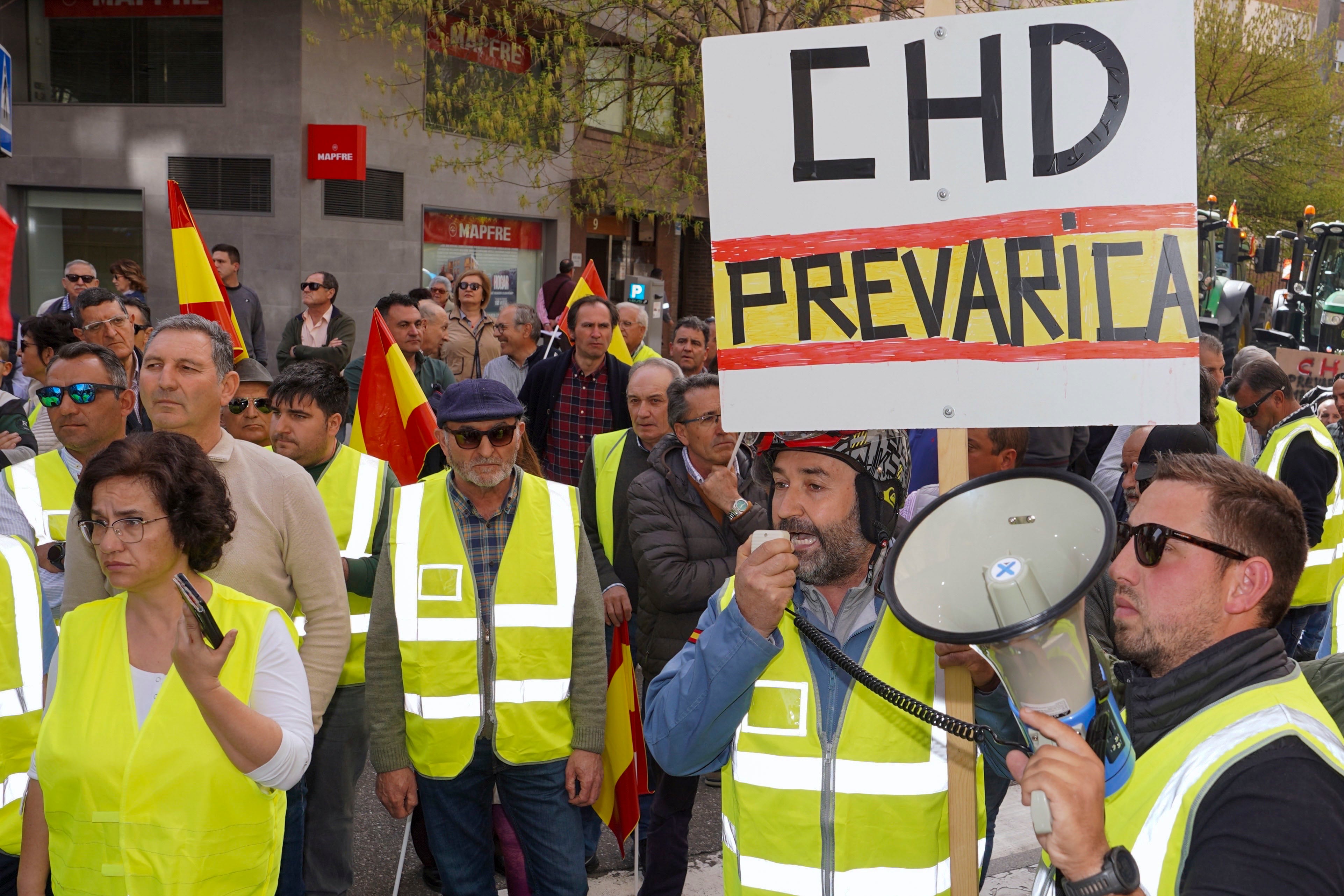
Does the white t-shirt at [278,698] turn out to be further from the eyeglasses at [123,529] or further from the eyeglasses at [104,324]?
the eyeglasses at [104,324]

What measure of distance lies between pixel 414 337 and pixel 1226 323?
12.9 metres

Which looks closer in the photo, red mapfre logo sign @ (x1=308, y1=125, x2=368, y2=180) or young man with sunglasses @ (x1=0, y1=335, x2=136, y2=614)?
young man with sunglasses @ (x1=0, y1=335, x2=136, y2=614)

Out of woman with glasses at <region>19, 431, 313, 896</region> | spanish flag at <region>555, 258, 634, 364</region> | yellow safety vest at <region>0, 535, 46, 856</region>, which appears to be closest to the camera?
woman with glasses at <region>19, 431, 313, 896</region>

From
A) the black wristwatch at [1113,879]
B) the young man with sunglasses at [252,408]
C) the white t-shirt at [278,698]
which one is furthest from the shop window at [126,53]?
the black wristwatch at [1113,879]

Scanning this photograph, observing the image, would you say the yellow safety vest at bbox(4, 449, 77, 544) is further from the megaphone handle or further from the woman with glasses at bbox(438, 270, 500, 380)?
the woman with glasses at bbox(438, 270, 500, 380)

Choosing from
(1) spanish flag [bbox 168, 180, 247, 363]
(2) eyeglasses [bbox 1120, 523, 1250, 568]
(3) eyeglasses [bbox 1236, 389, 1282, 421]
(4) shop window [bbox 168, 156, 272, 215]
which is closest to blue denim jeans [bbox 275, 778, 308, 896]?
(2) eyeglasses [bbox 1120, 523, 1250, 568]

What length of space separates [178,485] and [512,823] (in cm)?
154

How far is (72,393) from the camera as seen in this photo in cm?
394

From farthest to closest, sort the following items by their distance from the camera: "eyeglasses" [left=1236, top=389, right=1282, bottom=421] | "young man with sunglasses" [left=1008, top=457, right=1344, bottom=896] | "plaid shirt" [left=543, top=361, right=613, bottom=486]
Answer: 1. "eyeglasses" [left=1236, top=389, right=1282, bottom=421]
2. "plaid shirt" [left=543, top=361, right=613, bottom=486]
3. "young man with sunglasses" [left=1008, top=457, right=1344, bottom=896]

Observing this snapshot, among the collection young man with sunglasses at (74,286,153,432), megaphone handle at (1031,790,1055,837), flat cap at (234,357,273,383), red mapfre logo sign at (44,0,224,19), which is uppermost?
red mapfre logo sign at (44,0,224,19)

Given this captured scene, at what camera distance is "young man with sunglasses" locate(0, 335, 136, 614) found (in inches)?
155

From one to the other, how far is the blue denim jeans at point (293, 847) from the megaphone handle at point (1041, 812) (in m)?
2.19

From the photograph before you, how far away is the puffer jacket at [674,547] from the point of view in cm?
426

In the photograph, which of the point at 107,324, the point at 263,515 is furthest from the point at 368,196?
the point at 263,515
